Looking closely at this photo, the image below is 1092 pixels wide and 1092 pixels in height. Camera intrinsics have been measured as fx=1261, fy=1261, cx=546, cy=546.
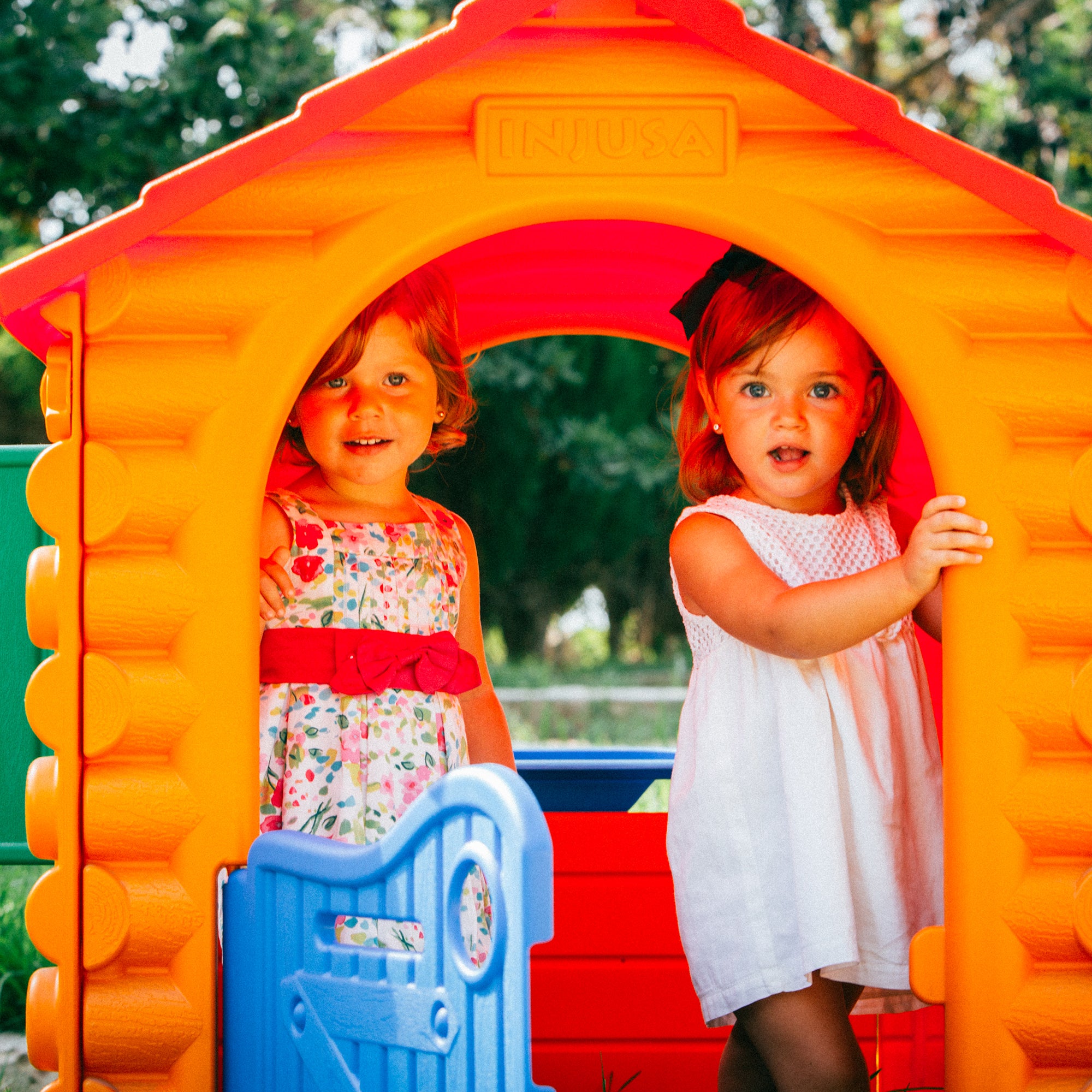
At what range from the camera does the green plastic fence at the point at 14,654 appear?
9.35ft

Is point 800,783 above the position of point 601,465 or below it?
below

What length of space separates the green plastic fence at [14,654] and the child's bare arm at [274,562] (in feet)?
2.72

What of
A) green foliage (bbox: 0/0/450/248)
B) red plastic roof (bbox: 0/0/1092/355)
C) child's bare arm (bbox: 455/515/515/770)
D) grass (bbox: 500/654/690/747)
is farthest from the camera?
grass (bbox: 500/654/690/747)

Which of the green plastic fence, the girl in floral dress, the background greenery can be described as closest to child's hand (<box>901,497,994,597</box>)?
the girl in floral dress

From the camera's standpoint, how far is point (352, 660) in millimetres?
2285

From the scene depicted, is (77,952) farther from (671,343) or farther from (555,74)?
(671,343)

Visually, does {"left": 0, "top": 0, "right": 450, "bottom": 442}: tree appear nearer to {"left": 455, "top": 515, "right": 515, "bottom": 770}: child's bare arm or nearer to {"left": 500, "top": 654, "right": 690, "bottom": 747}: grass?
{"left": 500, "top": 654, "right": 690, "bottom": 747}: grass

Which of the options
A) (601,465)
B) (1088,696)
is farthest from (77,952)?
(601,465)

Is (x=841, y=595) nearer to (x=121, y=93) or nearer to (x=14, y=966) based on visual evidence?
(x=14, y=966)

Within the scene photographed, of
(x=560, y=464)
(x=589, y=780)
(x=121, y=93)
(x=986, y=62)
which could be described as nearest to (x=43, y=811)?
(x=589, y=780)

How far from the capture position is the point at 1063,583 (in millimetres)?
1953

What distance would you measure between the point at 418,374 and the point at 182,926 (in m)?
1.11

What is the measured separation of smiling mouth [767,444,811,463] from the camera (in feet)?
7.48

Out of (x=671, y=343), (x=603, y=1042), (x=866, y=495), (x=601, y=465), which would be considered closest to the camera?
(x=866, y=495)
